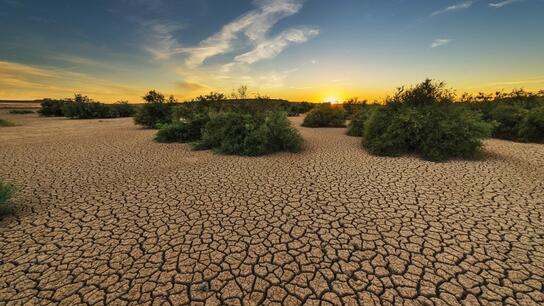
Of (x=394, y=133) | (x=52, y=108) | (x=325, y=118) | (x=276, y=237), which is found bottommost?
(x=276, y=237)

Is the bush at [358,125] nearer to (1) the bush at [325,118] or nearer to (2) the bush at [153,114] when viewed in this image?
(1) the bush at [325,118]

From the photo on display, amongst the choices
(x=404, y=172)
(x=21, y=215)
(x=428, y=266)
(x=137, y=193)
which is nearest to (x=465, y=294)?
(x=428, y=266)

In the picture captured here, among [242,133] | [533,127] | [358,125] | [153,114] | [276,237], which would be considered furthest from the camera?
[153,114]

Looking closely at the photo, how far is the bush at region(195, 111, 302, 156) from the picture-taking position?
888cm

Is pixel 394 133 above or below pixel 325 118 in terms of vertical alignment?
below

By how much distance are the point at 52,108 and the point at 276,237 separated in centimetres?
4061

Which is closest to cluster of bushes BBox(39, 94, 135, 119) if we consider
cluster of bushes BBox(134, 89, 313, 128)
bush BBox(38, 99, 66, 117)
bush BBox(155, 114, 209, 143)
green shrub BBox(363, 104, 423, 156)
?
bush BBox(38, 99, 66, 117)

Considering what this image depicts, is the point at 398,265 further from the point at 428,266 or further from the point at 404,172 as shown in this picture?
the point at 404,172

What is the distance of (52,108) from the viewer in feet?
98.1

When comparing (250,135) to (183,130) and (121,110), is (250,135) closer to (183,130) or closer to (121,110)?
(183,130)

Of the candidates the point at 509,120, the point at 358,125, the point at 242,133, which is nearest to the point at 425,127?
the point at 358,125

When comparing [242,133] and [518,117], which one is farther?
[518,117]

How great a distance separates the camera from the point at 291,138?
9.19 meters

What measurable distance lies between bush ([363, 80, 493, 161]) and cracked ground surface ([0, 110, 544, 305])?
64.3 inches
